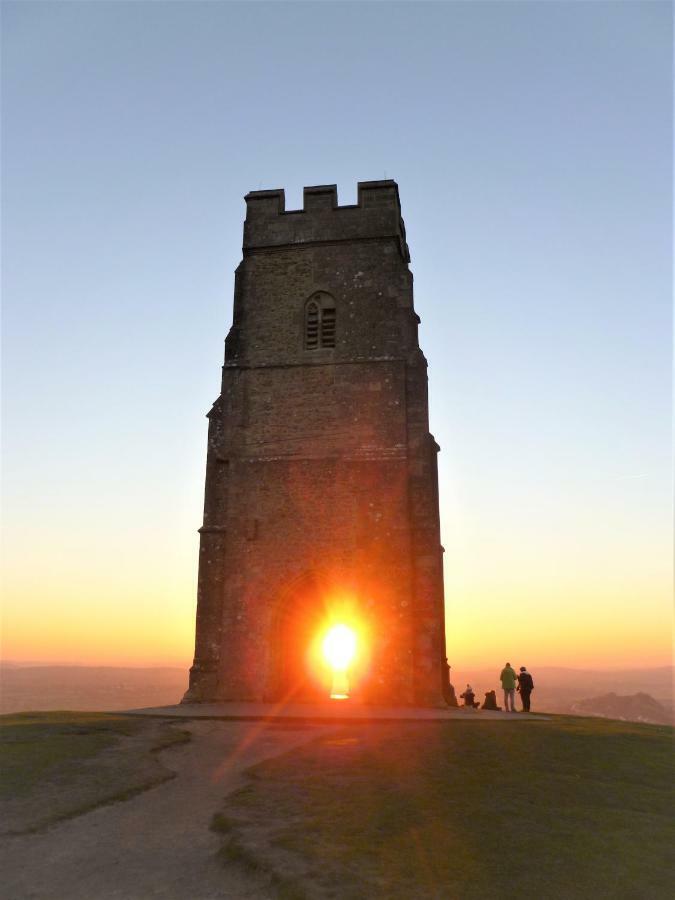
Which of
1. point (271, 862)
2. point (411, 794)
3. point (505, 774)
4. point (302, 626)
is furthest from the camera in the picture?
point (302, 626)

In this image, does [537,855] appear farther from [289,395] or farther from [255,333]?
[255,333]

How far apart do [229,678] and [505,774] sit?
38.6 ft

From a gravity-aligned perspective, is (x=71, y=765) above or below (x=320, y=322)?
below

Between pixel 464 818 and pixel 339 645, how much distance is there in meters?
13.7

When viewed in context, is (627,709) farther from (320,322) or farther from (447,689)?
(320,322)

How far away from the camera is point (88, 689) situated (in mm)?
120750

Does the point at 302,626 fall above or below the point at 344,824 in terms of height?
above

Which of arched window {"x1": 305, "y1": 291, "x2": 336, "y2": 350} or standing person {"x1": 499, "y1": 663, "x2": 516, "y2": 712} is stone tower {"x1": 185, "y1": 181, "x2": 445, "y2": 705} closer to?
arched window {"x1": 305, "y1": 291, "x2": 336, "y2": 350}

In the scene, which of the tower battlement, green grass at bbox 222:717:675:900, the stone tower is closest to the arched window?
the stone tower

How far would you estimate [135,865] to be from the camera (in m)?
6.42

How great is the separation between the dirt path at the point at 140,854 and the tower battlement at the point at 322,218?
17.8m

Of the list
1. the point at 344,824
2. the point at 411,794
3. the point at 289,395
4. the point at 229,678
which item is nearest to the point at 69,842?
the point at 344,824

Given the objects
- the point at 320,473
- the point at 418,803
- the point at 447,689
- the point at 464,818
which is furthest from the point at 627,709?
the point at 464,818

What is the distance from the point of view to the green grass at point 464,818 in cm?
602
